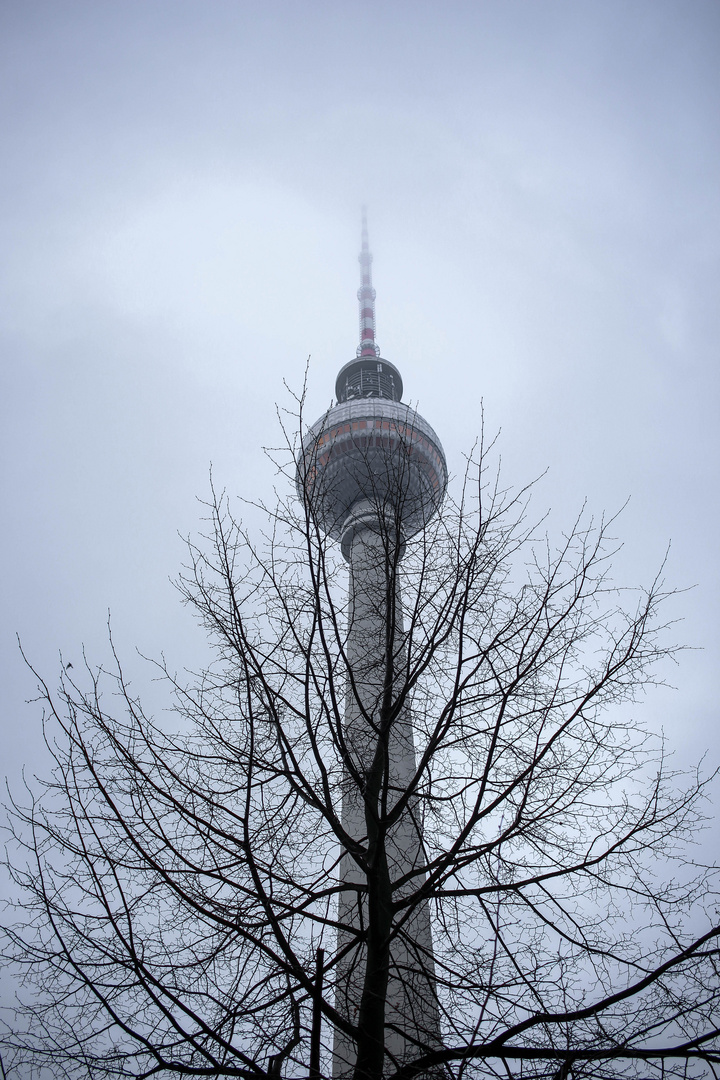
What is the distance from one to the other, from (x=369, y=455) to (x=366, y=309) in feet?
80.5

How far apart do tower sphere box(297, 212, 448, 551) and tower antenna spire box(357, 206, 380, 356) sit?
0.09 meters

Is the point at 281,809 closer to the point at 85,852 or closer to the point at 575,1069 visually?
the point at 85,852

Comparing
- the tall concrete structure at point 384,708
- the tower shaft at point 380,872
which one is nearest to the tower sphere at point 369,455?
the tall concrete structure at point 384,708

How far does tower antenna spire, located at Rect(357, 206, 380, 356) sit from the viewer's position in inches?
2215

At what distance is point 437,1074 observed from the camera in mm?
3889

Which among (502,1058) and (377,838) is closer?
(502,1058)

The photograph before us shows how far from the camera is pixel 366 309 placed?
201ft

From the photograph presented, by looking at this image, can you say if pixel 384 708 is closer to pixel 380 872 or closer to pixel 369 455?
pixel 380 872

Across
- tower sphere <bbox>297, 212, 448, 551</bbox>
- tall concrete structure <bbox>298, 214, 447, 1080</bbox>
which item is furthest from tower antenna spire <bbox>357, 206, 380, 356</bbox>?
tall concrete structure <bbox>298, 214, 447, 1080</bbox>

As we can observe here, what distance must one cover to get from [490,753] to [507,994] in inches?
57.1

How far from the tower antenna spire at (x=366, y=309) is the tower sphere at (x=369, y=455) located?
0.29ft

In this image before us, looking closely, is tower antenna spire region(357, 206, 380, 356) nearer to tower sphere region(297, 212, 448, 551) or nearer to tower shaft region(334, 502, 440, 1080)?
tower sphere region(297, 212, 448, 551)

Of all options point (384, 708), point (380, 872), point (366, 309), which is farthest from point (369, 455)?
point (380, 872)

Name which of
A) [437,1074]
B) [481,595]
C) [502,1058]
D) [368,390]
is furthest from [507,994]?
[368,390]
